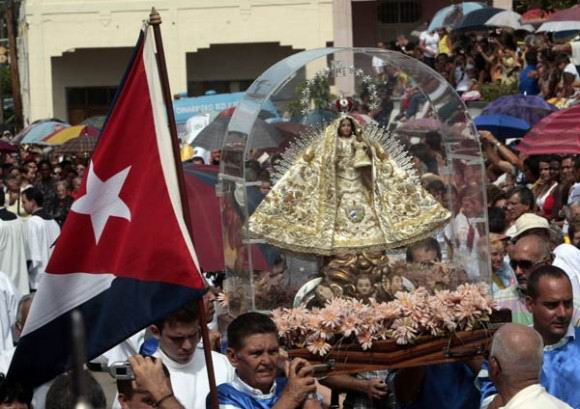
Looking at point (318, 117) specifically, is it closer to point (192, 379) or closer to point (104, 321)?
point (192, 379)

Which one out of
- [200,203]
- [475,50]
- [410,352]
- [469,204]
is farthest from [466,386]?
[475,50]

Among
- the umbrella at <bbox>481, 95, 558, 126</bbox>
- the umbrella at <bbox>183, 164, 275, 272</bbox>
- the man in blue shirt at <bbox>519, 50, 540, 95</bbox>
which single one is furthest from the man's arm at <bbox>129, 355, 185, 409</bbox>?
the man in blue shirt at <bbox>519, 50, 540, 95</bbox>

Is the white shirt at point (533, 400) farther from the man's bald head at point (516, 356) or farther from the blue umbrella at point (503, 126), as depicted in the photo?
the blue umbrella at point (503, 126)

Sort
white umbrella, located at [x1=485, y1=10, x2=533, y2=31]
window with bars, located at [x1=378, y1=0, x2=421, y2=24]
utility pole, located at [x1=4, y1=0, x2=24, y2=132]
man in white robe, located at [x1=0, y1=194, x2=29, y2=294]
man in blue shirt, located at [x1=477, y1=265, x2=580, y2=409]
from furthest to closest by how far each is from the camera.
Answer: utility pole, located at [x1=4, y1=0, x2=24, y2=132]
window with bars, located at [x1=378, y1=0, x2=421, y2=24]
white umbrella, located at [x1=485, y1=10, x2=533, y2=31]
man in white robe, located at [x1=0, y1=194, x2=29, y2=294]
man in blue shirt, located at [x1=477, y1=265, x2=580, y2=409]

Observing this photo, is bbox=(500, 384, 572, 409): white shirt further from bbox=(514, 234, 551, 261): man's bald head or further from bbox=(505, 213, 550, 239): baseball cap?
bbox=(505, 213, 550, 239): baseball cap

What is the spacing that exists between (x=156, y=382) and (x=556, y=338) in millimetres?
1762

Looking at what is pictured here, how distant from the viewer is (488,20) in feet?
77.6

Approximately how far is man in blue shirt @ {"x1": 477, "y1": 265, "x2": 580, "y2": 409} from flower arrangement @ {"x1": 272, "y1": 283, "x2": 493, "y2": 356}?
32 centimetres

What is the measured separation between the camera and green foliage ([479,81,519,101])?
21.5 metres

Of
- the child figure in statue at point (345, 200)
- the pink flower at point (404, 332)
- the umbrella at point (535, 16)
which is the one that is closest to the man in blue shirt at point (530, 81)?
the umbrella at point (535, 16)

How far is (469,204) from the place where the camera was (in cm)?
795

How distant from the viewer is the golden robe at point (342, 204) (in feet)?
24.3

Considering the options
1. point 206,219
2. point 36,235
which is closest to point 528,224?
point 206,219

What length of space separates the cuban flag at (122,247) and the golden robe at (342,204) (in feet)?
6.00
